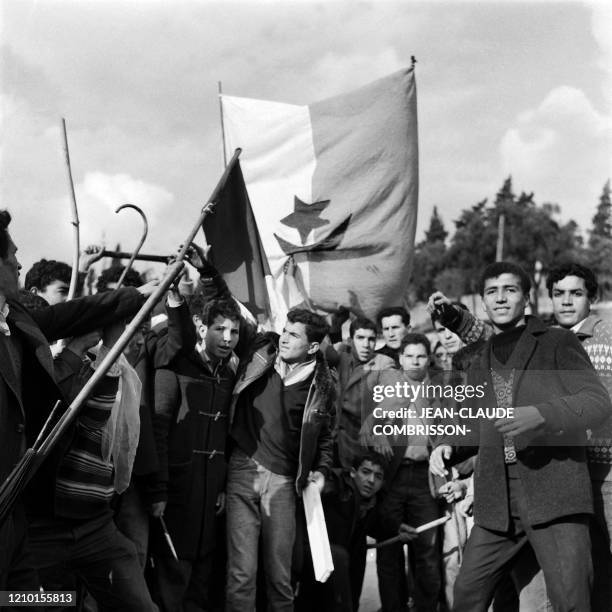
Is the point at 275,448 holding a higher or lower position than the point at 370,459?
higher

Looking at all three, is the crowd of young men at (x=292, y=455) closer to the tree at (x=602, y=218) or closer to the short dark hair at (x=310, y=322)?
the short dark hair at (x=310, y=322)

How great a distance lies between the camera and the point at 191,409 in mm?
4961

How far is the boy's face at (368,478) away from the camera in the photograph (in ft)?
18.9

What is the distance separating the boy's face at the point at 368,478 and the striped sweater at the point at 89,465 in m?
2.19

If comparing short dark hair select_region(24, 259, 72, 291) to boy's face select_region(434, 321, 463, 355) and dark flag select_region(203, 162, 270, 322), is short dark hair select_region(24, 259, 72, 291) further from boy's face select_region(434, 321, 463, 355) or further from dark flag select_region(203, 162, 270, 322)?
boy's face select_region(434, 321, 463, 355)

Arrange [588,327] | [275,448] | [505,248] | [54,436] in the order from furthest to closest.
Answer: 1. [505,248]
2. [275,448]
3. [588,327]
4. [54,436]

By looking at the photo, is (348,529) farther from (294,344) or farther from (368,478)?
(294,344)

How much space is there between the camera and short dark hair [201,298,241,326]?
5.04 metres

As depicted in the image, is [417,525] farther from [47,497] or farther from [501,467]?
[47,497]

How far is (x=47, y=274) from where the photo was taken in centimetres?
496

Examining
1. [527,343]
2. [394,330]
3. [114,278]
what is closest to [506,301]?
[527,343]

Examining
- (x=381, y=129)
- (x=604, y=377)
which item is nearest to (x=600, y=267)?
(x=381, y=129)

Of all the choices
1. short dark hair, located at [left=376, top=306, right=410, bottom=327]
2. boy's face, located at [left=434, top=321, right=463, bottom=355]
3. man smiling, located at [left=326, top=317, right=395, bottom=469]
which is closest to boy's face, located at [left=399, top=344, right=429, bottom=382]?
man smiling, located at [left=326, top=317, right=395, bottom=469]

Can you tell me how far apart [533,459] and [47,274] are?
2758mm
